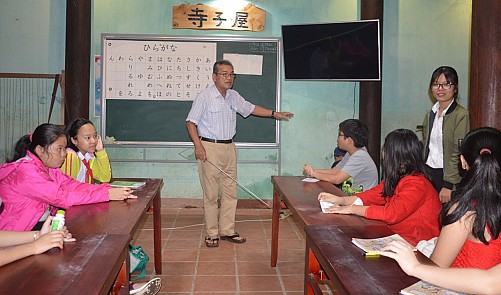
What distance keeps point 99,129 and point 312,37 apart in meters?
2.45

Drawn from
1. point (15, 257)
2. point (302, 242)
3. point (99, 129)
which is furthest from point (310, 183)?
point (99, 129)

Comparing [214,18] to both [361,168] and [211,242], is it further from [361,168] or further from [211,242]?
[361,168]

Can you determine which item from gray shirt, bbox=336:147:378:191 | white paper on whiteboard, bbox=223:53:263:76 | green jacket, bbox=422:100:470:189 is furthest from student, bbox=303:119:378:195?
white paper on whiteboard, bbox=223:53:263:76

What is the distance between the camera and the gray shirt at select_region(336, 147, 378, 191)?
358cm

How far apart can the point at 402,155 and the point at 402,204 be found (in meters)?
0.25

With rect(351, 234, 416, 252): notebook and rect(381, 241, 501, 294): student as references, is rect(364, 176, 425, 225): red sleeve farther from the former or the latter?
rect(381, 241, 501, 294): student

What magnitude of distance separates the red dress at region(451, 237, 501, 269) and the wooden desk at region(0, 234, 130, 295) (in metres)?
1.15

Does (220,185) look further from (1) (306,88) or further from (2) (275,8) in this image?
(2) (275,8)

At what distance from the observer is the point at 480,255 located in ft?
5.65

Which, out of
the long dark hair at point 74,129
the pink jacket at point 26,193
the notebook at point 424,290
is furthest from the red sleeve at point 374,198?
the long dark hair at point 74,129

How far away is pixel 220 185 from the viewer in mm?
4539

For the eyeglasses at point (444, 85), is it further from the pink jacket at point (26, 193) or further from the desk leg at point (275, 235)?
the pink jacket at point (26, 193)

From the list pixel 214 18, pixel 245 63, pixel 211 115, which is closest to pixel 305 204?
pixel 211 115

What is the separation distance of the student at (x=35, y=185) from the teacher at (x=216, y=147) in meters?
1.79
